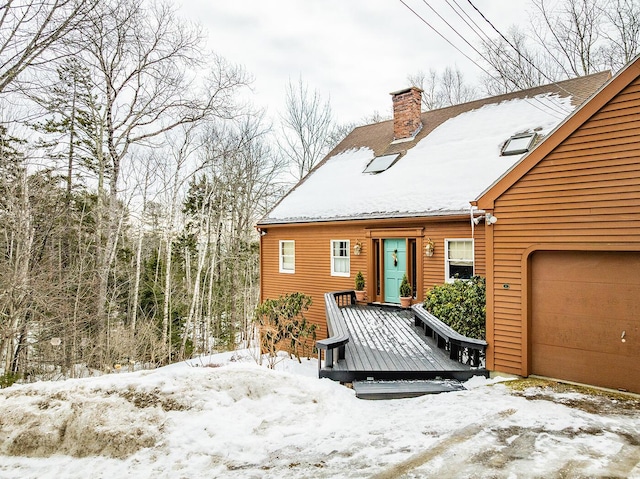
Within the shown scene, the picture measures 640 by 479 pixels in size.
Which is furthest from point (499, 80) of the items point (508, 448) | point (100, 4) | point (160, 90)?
point (508, 448)

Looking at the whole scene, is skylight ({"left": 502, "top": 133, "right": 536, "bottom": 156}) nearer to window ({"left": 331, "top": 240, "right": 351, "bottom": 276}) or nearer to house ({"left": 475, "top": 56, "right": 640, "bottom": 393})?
house ({"left": 475, "top": 56, "right": 640, "bottom": 393})

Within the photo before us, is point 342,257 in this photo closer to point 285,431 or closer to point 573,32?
point 285,431

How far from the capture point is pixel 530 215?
6.05 m

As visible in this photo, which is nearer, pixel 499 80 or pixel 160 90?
pixel 160 90

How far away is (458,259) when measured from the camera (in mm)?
9891

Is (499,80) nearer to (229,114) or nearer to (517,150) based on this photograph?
(517,150)

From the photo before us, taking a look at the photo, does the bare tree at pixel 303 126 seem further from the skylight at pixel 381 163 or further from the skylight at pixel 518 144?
the skylight at pixel 518 144

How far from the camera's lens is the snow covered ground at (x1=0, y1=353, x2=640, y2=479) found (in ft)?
11.0

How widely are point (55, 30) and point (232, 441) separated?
7.68 m

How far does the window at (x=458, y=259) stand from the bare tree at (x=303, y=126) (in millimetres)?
16706

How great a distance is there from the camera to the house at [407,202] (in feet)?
33.0

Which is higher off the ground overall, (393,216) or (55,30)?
(55,30)

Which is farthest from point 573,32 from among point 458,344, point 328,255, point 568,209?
point 458,344

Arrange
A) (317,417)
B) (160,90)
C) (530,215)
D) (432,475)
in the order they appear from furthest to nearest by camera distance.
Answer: (160,90)
(530,215)
(317,417)
(432,475)
